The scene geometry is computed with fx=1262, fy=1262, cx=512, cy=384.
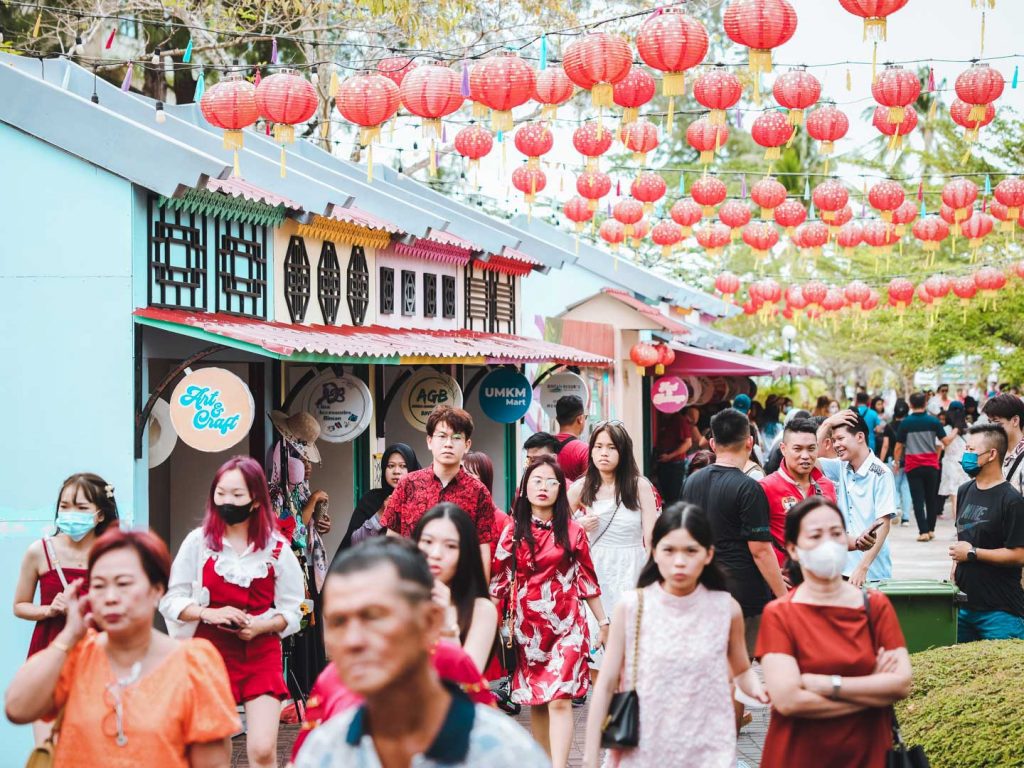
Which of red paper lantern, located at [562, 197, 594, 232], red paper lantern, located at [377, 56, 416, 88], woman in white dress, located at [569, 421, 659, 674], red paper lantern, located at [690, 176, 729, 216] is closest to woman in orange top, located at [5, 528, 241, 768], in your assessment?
woman in white dress, located at [569, 421, 659, 674]

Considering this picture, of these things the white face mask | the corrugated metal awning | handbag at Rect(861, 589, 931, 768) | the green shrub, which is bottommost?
the green shrub

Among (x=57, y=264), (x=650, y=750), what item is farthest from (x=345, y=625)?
(x=57, y=264)

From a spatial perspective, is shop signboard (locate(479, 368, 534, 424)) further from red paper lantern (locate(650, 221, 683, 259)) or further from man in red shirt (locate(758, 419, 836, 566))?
man in red shirt (locate(758, 419, 836, 566))

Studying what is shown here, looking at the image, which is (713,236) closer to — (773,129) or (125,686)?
(773,129)

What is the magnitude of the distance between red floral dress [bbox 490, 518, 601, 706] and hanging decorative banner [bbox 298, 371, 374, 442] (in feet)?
11.9

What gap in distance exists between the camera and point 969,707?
668cm

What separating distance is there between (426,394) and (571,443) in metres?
3.65

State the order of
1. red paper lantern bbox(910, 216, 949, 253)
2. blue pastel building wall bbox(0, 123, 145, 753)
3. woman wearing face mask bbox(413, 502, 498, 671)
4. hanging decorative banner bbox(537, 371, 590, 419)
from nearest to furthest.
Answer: woman wearing face mask bbox(413, 502, 498, 671) < blue pastel building wall bbox(0, 123, 145, 753) < red paper lantern bbox(910, 216, 949, 253) < hanging decorative banner bbox(537, 371, 590, 419)

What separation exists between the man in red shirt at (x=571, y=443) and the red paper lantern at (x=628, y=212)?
6.69 m

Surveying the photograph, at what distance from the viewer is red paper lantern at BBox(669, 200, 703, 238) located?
18.1m

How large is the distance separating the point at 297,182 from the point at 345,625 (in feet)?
31.4

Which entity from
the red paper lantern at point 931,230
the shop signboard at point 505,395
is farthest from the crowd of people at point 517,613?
the red paper lantern at point 931,230

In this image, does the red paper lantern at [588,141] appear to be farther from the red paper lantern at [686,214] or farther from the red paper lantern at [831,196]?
the red paper lantern at [686,214]

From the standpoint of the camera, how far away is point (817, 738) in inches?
180
